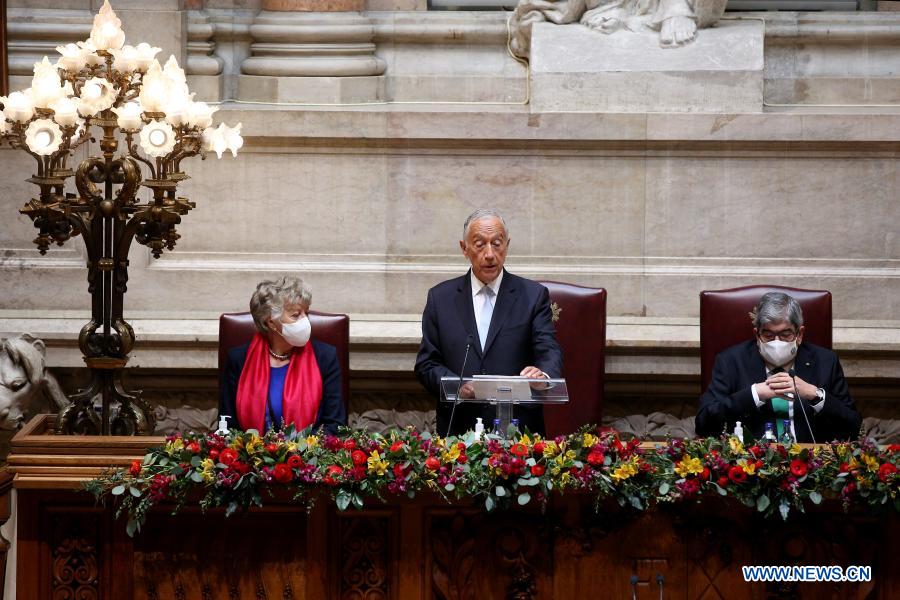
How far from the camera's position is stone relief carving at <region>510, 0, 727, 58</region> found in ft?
19.0

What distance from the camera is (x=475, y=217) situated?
15.4 feet

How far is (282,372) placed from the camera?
4.64 m

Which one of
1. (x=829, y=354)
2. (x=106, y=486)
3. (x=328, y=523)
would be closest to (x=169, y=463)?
(x=106, y=486)

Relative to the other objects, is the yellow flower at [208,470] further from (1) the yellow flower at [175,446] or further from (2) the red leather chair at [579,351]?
(2) the red leather chair at [579,351]

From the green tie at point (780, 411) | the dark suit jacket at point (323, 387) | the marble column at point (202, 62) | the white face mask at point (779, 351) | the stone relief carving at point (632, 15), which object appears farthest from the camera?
the marble column at point (202, 62)

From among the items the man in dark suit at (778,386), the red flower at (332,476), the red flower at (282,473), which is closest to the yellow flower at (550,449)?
the red flower at (332,476)

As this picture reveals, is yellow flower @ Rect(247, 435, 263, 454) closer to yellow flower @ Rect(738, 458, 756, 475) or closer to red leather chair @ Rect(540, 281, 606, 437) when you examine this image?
yellow flower @ Rect(738, 458, 756, 475)

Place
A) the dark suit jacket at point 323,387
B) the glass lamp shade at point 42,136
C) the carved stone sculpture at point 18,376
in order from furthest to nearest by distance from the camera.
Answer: the carved stone sculpture at point 18,376
the dark suit jacket at point 323,387
the glass lamp shade at point 42,136

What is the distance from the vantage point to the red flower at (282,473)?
361 cm

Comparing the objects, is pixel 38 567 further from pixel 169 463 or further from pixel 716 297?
pixel 716 297

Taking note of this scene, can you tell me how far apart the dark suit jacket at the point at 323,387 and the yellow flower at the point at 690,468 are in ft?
4.65

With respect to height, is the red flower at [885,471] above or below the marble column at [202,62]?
below

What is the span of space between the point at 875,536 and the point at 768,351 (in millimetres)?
969

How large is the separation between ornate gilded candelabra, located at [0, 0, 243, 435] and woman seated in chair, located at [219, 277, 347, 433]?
0.35 metres
